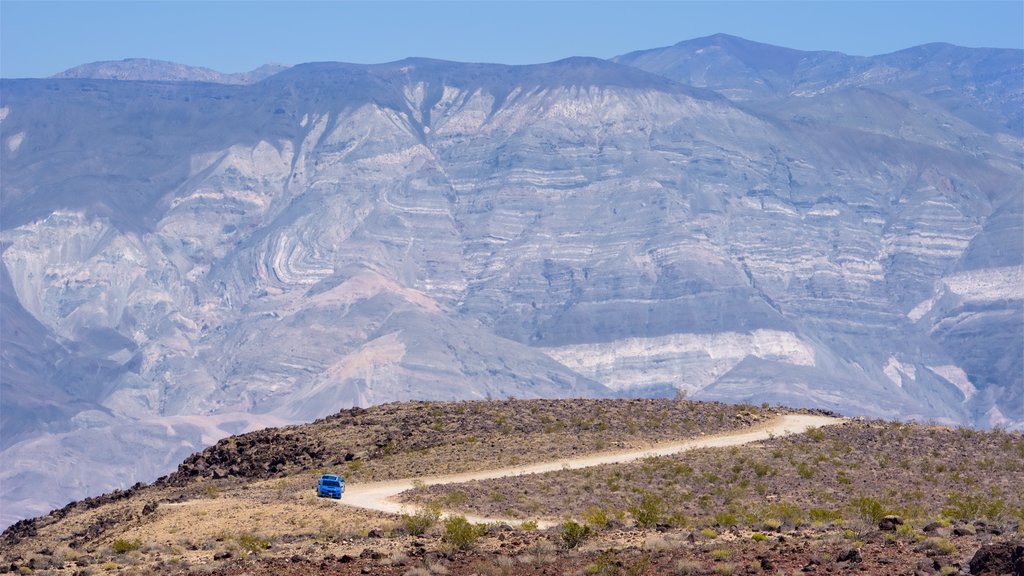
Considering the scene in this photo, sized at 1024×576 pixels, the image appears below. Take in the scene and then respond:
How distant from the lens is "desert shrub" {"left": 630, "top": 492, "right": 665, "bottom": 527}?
147 ft

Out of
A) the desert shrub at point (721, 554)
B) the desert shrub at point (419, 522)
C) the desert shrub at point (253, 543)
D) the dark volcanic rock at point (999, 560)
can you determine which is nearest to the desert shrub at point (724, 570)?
the desert shrub at point (721, 554)

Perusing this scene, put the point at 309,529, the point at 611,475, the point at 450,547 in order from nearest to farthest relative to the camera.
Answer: the point at 450,547 < the point at 309,529 < the point at 611,475

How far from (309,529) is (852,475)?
64.4 feet

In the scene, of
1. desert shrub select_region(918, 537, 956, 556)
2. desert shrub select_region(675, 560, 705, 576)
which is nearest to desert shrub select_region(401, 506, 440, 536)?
desert shrub select_region(675, 560, 705, 576)

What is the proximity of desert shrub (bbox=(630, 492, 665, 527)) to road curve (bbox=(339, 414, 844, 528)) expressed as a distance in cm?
266

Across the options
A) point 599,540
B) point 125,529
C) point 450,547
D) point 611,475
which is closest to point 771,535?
point 599,540

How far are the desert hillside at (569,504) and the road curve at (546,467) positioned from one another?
0.51 m

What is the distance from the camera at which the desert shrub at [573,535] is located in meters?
41.0

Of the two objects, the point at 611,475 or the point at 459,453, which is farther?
the point at 459,453

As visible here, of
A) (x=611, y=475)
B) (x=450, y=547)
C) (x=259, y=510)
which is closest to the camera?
(x=450, y=547)

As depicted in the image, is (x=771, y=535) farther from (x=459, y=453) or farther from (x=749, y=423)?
(x=749, y=423)

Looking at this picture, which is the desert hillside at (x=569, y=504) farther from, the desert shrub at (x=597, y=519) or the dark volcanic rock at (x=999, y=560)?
the desert shrub at (x=597, y=519)

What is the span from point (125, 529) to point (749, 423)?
→ 94.7 ft

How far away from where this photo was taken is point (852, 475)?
2226 inches
